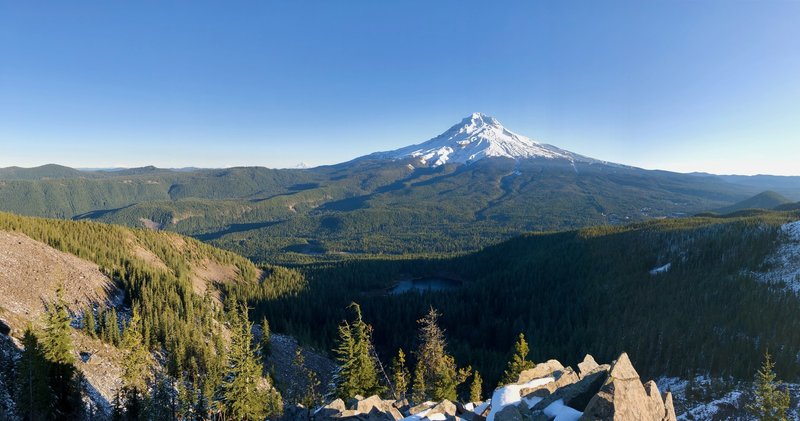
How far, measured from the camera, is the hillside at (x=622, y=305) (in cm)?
7500

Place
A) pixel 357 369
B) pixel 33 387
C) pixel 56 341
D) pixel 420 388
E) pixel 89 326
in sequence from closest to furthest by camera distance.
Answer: pixel 33 387, pixel 56 341, pixel 357 369, pixel 420 388, pixel 89 326

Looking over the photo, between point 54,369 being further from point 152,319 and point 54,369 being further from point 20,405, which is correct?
point 152,319

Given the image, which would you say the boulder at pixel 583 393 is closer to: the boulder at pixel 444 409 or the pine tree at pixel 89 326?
the boulder at pixel 444 409

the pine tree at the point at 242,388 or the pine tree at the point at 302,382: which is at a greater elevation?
the pine tree at the point at 242,388

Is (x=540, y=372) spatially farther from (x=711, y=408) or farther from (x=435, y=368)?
(x=711, y=408)

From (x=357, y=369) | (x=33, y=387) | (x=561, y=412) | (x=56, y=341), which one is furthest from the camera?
(x=357, y=369)

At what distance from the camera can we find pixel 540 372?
A: 31.6m

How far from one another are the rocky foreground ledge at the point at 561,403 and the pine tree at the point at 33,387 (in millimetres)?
21248

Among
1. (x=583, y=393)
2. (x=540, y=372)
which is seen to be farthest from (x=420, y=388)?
(x=583, y=393)

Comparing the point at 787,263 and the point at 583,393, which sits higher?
the point at 583,393

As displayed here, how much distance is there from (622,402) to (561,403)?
4364 millimetres

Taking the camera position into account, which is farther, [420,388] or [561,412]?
[420,388]

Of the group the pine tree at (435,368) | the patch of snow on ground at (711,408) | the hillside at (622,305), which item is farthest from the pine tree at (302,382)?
the patch of snow on ground at (711,408)

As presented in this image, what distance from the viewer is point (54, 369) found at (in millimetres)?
34625
